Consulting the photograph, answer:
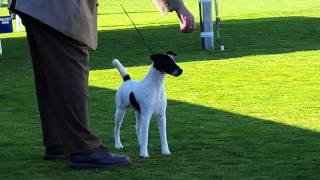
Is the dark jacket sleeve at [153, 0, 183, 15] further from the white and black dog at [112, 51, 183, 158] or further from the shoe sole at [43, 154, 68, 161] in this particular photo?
the shoe sole at [43, 154, 68, 161]

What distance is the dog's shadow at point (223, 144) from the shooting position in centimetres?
500

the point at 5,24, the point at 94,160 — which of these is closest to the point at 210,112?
the point at 94,160

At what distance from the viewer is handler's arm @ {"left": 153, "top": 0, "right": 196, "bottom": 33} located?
4.87m

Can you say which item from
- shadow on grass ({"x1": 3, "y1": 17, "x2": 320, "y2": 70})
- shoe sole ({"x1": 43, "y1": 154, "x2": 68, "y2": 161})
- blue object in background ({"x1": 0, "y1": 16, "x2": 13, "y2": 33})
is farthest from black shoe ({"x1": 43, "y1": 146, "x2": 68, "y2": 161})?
blue object in background ({"x1": 0, "y1": 16, "x2": 13, "y2": 33})

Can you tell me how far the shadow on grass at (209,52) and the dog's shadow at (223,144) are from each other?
20.2ft

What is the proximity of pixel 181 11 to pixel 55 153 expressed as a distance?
4.45ft

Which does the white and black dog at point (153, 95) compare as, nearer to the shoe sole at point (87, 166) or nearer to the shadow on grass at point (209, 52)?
the shoe sole at point (87, 166)

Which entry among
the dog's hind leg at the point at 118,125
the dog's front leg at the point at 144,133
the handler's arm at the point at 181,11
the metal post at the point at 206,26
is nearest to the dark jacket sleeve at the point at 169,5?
the handler's arm at the point at 181,11

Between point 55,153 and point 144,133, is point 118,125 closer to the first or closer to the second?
point 144,133

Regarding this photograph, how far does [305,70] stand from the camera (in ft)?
37.8

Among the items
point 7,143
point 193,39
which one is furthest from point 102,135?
point 193,39

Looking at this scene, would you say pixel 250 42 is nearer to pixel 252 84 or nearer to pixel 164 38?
pixel 164 38

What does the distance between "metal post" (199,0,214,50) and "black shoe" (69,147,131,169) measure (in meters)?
11.0

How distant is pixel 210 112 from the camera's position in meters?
8.01
